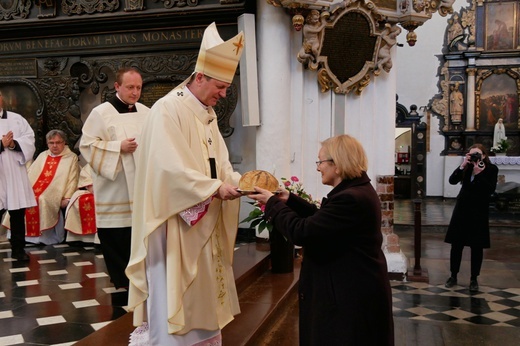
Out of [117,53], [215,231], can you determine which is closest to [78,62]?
[117,53]

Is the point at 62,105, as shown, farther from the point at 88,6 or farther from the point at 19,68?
the point at 88,6

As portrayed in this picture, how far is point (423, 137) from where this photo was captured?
17.0m

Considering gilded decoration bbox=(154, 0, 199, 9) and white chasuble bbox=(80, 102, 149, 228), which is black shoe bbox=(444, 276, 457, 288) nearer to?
white chasuble bbox=(80, 102, 149, 228)

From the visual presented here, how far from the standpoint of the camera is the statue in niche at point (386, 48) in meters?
6.62


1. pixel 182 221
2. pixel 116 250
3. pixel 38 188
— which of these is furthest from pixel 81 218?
pixel 182 221

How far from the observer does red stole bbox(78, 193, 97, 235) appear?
723cm

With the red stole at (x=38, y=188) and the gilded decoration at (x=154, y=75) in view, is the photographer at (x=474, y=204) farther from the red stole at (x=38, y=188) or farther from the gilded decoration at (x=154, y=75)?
the red stole at (x=38, y=188)

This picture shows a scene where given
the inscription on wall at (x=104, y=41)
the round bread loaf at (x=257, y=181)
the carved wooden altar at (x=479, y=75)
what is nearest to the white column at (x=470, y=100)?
the carved wooden altar at (x=479, y=75)

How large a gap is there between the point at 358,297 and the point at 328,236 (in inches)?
13.3

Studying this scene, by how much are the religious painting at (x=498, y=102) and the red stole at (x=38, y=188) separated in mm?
14268

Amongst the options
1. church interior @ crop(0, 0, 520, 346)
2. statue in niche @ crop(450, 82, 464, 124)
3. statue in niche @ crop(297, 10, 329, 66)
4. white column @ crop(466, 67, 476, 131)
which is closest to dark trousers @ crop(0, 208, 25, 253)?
church interior @ crop(0, 0, 520, 346)

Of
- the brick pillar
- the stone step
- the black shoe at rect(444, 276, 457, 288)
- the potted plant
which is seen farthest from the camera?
the potted plant

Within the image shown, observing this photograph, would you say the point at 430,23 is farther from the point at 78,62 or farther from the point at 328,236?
the point at 328,236

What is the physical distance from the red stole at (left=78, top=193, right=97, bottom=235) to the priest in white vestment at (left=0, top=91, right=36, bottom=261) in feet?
3.38
